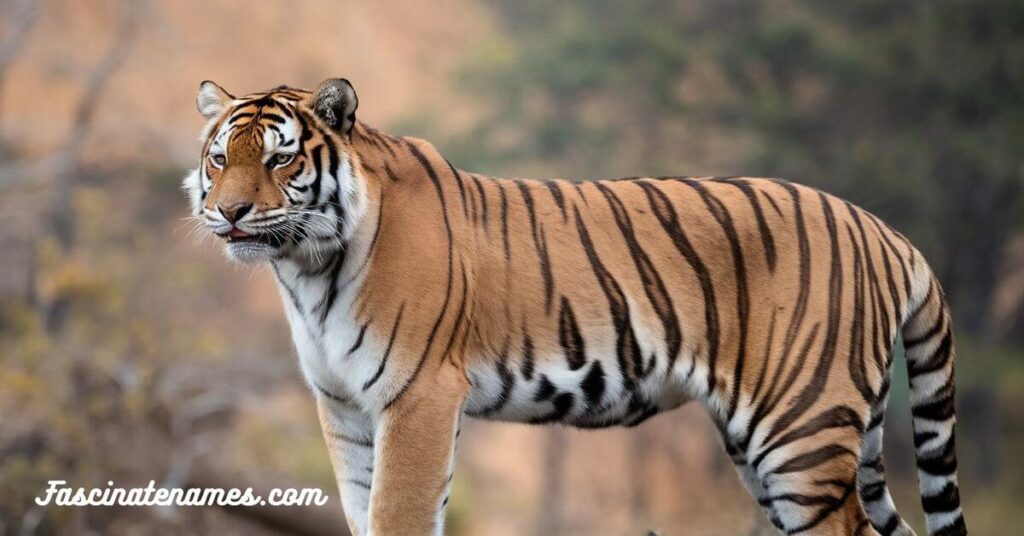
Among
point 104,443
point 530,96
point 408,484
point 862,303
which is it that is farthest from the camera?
point 530,96

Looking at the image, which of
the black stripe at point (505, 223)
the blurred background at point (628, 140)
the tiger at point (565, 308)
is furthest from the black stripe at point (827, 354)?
the blurred background at point (628, 140)

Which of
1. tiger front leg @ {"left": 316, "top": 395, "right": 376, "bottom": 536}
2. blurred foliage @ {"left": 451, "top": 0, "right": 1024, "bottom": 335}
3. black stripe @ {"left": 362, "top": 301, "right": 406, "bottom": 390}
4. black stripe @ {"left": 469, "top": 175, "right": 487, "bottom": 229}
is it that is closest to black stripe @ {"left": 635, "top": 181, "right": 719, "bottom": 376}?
black stripe @ {"left": 469, "top": 175, "right": 487, "bottom": 229}

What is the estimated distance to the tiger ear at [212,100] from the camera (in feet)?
11.8

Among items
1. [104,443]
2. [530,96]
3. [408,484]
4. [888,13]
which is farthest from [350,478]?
[888,13]

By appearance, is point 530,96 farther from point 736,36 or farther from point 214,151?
point 214,151

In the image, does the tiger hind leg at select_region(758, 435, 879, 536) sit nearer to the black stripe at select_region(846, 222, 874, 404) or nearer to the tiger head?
the black stripe at select_region(846, 222, 874, 404)

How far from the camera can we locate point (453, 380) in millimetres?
3457

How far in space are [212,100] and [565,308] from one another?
1157mm

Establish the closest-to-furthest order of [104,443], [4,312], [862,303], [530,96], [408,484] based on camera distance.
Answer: [408,484] < [862,303] < [104,443] < [4,312] < [530,96]

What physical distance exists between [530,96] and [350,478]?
15.1m

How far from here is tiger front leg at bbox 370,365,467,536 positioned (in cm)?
341

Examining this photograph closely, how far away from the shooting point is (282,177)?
3.40 m

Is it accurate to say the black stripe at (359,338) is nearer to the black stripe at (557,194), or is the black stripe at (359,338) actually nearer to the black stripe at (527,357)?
the black stripe at (527,357)

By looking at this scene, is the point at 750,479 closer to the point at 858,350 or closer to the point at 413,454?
the point at 858,350
